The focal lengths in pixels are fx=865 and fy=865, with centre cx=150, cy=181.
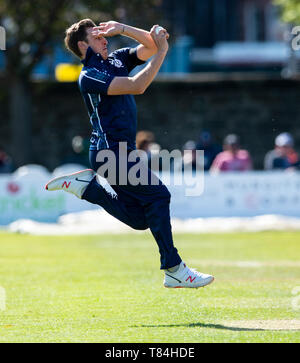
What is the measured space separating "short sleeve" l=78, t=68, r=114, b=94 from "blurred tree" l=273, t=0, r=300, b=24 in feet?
63.0

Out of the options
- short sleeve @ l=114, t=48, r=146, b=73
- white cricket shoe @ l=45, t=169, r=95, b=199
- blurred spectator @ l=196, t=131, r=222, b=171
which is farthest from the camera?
blurred spectator @ l=196, t=131, r=222, b=171

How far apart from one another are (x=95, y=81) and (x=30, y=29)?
18.3 meters

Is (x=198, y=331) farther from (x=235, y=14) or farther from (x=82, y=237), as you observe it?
(x=235, y=14)

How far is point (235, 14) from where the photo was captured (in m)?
37.3

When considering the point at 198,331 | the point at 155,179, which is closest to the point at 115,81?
the point at 155,179

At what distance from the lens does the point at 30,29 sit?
80.4 feet

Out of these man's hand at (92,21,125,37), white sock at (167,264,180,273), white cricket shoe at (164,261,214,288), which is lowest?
white cricket shoe at (164,261,214,288)

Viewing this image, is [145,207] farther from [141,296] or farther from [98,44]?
[98,44]

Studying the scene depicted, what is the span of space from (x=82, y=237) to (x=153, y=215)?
9042 millimetres

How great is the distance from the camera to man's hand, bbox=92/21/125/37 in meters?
6.80

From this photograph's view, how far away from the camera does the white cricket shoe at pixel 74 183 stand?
726 centimetres

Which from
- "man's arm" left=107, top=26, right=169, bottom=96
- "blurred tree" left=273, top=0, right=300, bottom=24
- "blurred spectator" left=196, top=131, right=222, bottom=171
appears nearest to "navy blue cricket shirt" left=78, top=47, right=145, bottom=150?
"man's arm" left=107, top=26, right=169, bottom=96

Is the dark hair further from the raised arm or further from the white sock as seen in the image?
the white sock

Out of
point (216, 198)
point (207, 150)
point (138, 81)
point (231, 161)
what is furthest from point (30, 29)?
point (138, 81)
